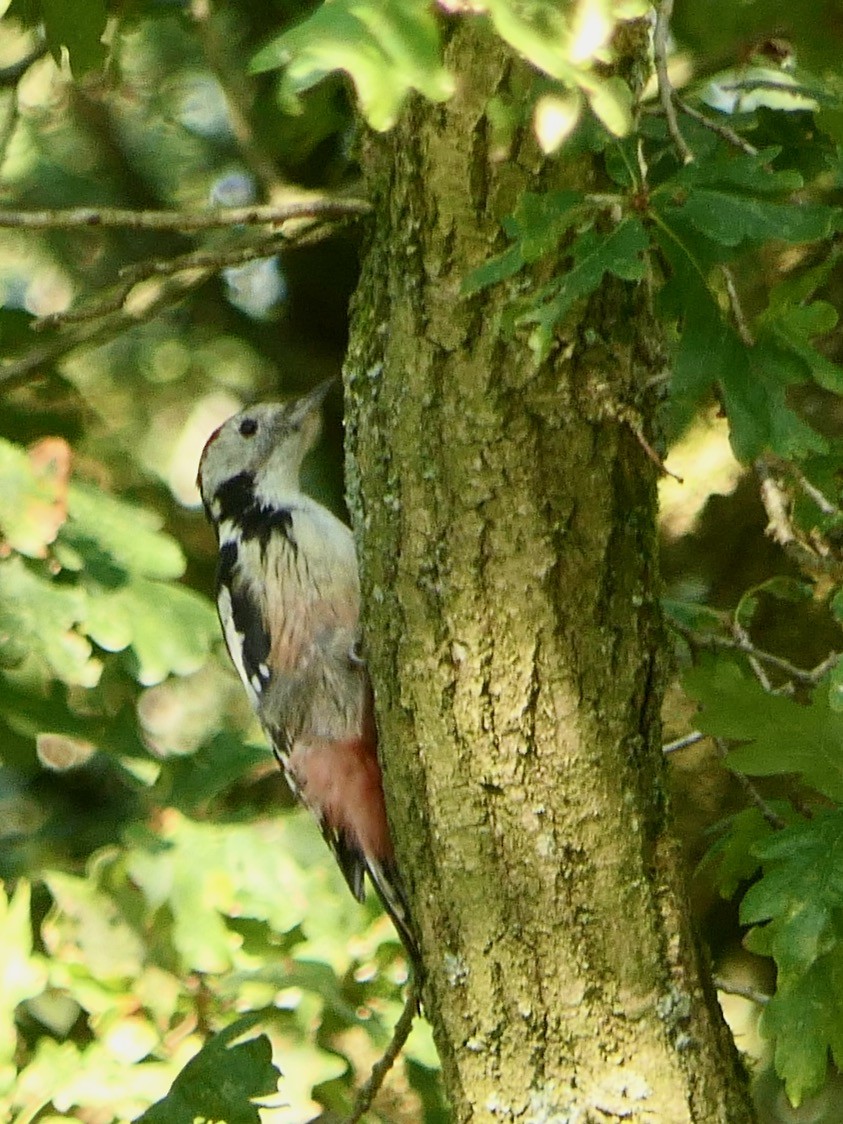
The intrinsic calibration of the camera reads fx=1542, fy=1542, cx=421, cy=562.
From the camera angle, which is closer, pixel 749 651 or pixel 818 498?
pixel 818 498

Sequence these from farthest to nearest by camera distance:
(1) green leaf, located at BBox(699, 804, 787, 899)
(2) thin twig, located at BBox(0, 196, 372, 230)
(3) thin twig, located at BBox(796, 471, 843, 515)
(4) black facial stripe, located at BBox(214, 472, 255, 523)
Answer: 1. (4) black facial stripe, located at BBox(214, 472, 255, 523)
2. (1) green leaf, located at BBox(699, 804, 787, 899)
3. (3) thin twig, located at BBox(796, 471, 843, 515)
4. (2) thin twig, located at BBox(0, 196, 372, 230)

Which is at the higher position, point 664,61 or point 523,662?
point 664,61

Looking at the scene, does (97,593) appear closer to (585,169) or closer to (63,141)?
(585,169)

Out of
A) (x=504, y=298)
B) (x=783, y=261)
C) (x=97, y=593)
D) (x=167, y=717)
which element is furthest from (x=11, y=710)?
(x=783, y=261)

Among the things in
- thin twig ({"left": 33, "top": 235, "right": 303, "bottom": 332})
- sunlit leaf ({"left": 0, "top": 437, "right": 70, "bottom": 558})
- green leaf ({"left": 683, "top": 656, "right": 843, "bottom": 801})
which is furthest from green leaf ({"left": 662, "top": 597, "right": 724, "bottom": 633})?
sunlit leaf ({"left": 0, "top": 437, "right": 70, "bottom": 558})

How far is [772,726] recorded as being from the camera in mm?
2238

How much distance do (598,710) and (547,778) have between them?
5.2 inches

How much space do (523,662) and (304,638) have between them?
4.89ft

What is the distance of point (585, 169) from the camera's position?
2.27 metres

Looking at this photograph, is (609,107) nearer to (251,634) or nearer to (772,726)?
(772,726)

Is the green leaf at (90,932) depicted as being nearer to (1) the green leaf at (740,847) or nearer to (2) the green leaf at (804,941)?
(1) the green leaf at (740,847)

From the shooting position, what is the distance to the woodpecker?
11.8ft

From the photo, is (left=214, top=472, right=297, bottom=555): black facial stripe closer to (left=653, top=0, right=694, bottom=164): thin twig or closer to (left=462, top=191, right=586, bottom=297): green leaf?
(left=653, top=0, right=694, bottom=164): thin twig

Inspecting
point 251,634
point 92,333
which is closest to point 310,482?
point 92,333
